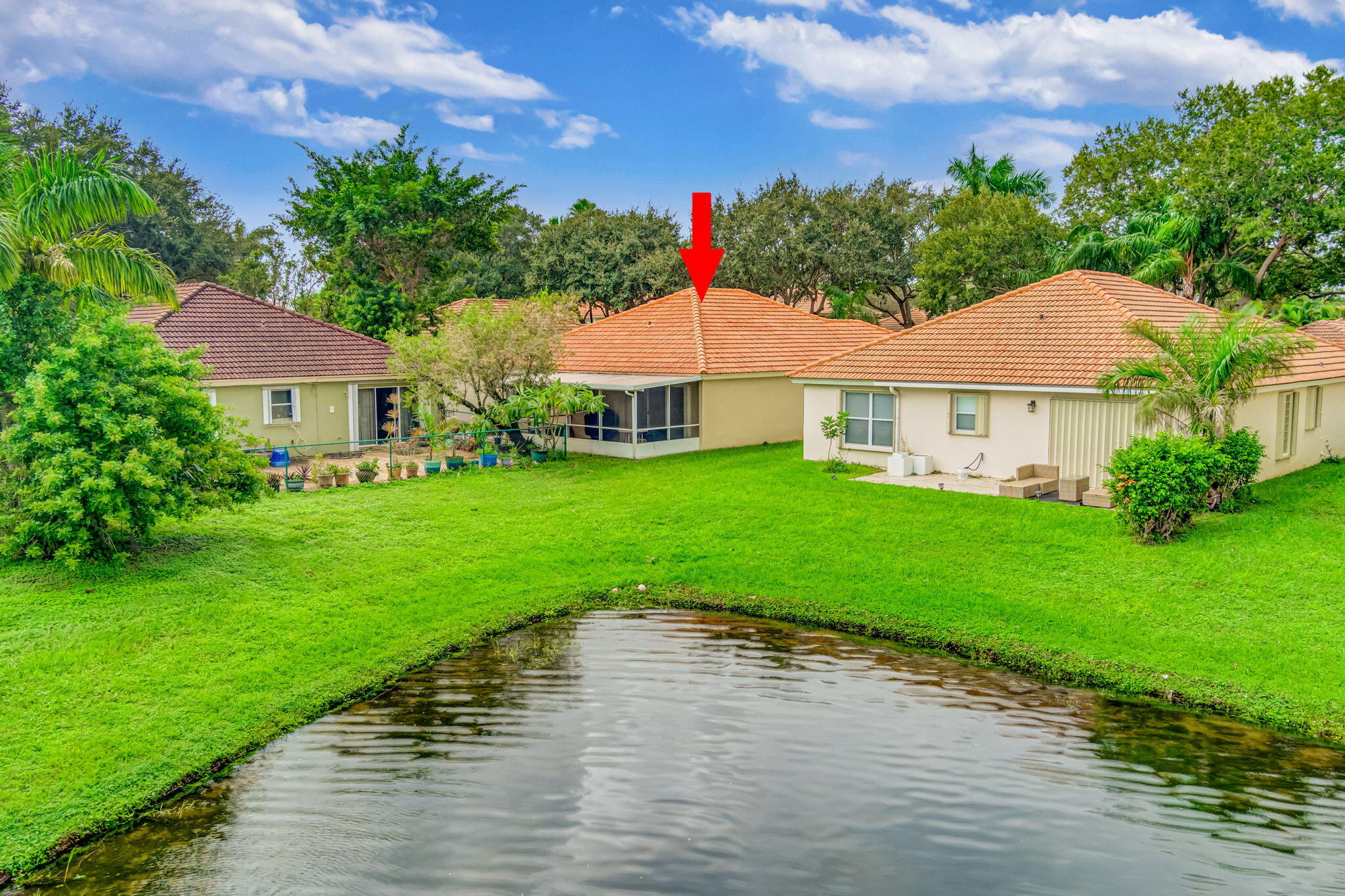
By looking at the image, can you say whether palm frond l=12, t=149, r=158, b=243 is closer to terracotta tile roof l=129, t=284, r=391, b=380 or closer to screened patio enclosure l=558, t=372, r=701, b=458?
terracotta tile roof l=129, t=284, r=391, b=380

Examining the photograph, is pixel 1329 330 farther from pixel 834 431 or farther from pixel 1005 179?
pixel 1005 179

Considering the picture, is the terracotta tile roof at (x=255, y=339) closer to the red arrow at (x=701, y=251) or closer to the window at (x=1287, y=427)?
the red arrow at (x=701, y=251)

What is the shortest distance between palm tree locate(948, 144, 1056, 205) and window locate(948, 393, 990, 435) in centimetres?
2934

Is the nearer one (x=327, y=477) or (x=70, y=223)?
(x=70, y=223)

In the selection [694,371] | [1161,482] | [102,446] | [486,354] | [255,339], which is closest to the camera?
[102,446]

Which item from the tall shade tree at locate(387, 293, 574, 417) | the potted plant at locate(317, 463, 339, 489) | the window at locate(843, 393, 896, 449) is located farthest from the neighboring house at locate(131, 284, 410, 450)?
the window at locate(843, 393, 896, 449)

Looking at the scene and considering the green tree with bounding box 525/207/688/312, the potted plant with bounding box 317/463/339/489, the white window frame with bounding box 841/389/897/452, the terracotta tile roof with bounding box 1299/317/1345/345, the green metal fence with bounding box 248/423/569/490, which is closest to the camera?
the potted plant with bounding box 317/463/339/489

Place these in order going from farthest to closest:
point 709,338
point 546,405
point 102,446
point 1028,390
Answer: point 709,338 → point 546,405 → point 1028,390 → point 102,446

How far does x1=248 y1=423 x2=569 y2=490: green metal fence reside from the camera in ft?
79.6

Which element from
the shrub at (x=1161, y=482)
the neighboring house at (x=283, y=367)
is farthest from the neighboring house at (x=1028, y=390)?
the neighboring house at (x=283, y=367)

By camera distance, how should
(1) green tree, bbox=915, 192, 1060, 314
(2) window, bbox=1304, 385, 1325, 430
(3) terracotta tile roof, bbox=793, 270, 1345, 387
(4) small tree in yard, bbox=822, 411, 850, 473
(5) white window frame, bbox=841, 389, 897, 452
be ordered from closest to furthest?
1. (3) terracotta tile roof, bbox=793, 270, 1345, 387
2. (2) window, bbox=1304, 385, 1325, 430
3. (5) white window frame, bbox=841, 389, 897, 452
4. (4) small tree in yard, bbox=822, 411, 850, 473
5. (1) green tree, bbox=915, 192, 1060, 314

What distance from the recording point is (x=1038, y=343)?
22859 millimetres

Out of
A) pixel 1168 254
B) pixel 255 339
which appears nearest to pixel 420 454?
pixel 255 339

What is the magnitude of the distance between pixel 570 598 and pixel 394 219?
2804cm
